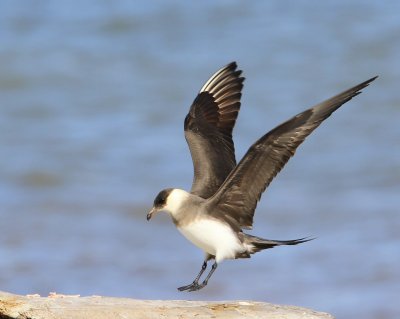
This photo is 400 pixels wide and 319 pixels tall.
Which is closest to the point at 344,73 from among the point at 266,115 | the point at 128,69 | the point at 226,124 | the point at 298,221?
the point at 266,115

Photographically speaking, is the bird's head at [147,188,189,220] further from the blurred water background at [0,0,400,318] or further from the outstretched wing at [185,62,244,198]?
the blurred water background at [0,0,400,318]

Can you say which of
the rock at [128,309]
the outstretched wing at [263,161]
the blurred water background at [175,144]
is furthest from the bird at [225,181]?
the blurred water background at [175,144]

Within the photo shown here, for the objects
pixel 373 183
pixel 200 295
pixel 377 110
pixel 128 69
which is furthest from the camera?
pixel 128 69

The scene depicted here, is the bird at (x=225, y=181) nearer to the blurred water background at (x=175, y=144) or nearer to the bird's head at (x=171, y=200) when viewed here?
the bird's head at (x=171, y=200)

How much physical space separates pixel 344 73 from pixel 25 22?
6.61 meters

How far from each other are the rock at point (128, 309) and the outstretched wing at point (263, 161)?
2.64 ft

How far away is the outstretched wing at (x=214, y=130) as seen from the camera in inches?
324

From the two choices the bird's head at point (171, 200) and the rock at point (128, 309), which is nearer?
the rock at point (128, 309)

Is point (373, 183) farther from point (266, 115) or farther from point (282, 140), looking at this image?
point (282, 140)

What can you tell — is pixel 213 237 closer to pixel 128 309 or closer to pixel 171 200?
pixel 171 200

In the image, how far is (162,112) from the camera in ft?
51.4

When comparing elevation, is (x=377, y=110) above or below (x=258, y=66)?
below

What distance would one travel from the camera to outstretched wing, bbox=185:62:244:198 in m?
8.22

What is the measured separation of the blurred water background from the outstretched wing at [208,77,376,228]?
2451mm
